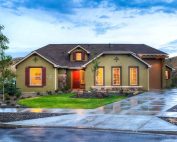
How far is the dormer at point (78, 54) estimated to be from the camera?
162ft

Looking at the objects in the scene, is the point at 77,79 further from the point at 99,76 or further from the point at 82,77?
the point at 99,76

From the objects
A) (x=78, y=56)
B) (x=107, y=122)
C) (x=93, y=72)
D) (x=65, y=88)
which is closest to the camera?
(x=107, y=122)

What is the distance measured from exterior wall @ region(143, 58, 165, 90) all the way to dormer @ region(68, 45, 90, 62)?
6.87 meters

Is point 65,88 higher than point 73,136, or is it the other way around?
point 65,88

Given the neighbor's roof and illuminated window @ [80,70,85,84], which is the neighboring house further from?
the neighbor's roof

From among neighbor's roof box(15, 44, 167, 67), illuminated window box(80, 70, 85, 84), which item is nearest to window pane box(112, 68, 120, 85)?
neighbor's roof box(15, 44, 167, 67)

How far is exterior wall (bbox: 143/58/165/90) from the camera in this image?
49438mm

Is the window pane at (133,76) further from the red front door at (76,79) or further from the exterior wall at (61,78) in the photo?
the exterior wall at (61,78)

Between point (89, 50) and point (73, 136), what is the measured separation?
3695cm

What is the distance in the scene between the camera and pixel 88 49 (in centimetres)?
5228

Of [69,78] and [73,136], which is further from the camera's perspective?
[69,78]

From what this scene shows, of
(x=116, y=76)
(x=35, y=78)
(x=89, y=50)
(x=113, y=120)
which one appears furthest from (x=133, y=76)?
(x=113, y=120)

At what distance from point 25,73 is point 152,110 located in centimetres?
2270

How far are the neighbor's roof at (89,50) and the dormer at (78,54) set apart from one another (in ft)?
1.38
